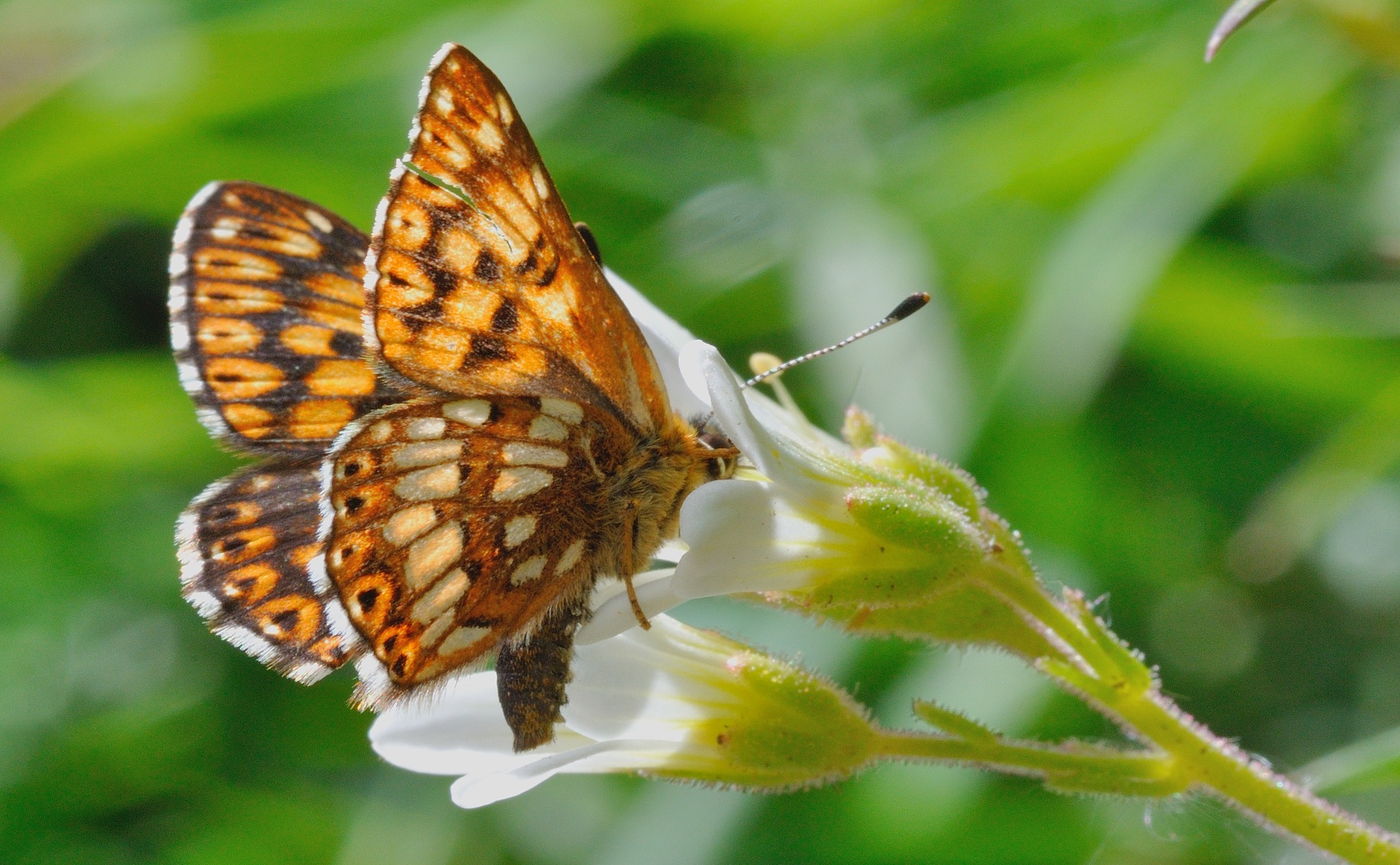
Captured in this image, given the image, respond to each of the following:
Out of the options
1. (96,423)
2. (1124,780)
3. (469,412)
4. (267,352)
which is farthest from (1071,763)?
(96,423)

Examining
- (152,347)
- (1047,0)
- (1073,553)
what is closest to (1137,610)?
(1073,553)

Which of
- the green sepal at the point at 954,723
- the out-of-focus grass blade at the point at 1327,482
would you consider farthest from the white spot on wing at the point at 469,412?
the out-of-focus grass blade at the point at 1327,482

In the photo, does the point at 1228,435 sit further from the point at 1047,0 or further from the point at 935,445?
the point at 1047,0

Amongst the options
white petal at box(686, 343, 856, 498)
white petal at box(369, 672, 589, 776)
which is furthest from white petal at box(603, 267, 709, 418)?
white petal at box(369, 672, 589, 776)

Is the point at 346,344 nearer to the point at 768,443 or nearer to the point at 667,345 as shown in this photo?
the point at 667,345

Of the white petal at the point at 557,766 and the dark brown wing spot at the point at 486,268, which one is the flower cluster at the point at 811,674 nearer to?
the white petal at the point at 557,766

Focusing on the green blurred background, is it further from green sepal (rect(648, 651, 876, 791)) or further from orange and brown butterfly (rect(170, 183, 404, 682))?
orange and brown butterfly (rect(170, 183, 404, 682))
